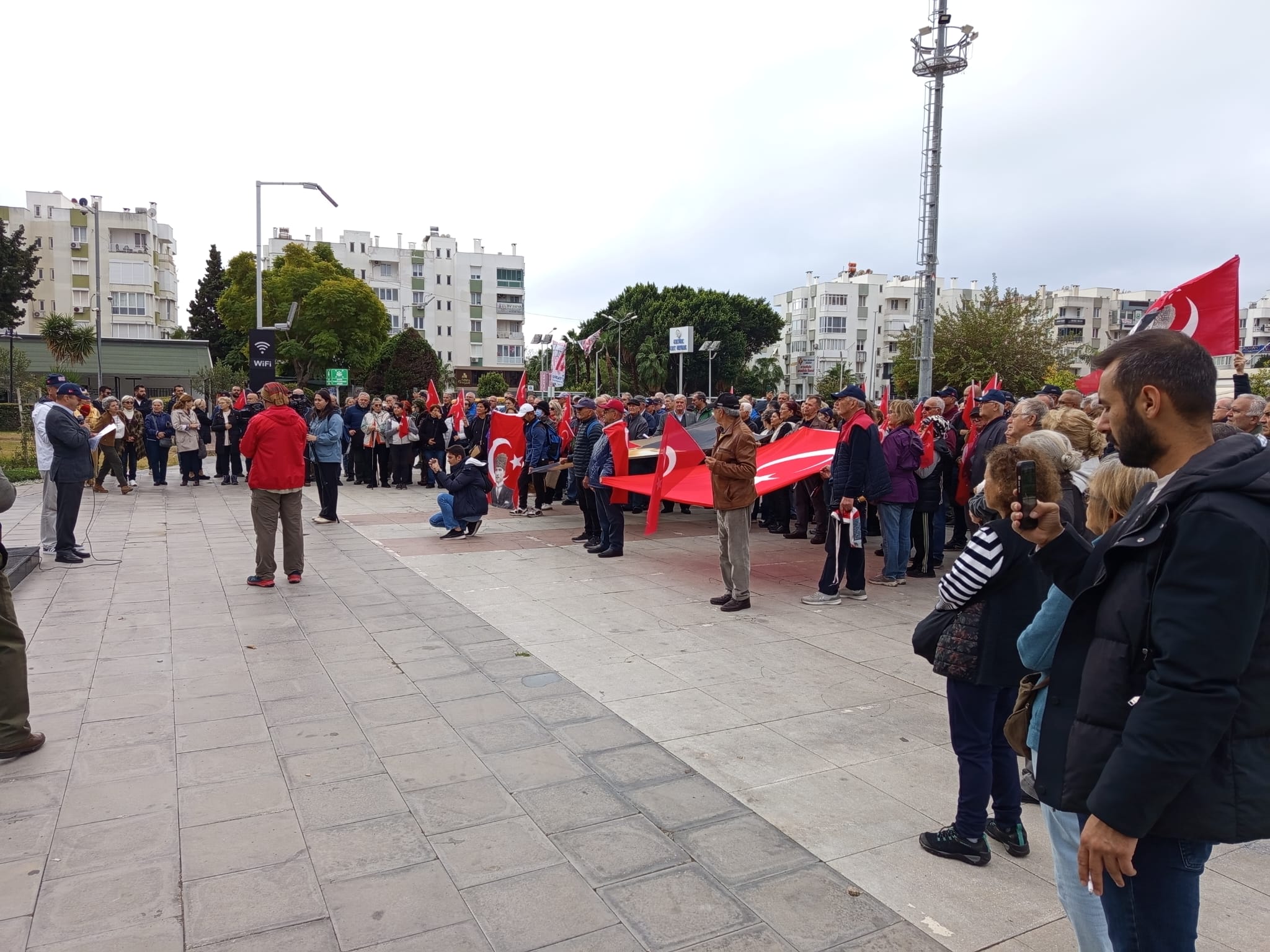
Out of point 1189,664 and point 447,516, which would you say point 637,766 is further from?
point 447,516

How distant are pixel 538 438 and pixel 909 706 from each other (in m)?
9.37

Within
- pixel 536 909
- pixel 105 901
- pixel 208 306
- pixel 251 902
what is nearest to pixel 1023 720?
pixel 536 909

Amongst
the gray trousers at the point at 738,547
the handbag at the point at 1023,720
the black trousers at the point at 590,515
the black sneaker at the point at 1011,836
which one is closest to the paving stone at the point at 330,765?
the black sneaker at the point at 1011,836

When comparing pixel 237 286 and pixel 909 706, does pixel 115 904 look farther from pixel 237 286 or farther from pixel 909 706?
pixel 237 286

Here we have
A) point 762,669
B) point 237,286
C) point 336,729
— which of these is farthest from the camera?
point 237,286

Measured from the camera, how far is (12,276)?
140 ft

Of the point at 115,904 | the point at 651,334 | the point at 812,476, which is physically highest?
the point at 651,334

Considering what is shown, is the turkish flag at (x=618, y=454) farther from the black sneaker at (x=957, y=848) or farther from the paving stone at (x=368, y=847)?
the black sneaker at (x=957, y=848)

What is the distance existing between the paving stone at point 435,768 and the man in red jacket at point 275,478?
4810mm

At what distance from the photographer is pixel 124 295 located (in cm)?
7506

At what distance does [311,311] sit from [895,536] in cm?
4627

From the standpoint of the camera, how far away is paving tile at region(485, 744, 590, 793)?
436 cm

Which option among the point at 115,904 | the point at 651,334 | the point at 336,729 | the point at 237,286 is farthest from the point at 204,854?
the point at 651,334

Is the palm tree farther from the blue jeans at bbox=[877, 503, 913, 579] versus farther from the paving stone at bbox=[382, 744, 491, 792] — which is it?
the paving stone at bbox=[382, 744, 491, 792]
